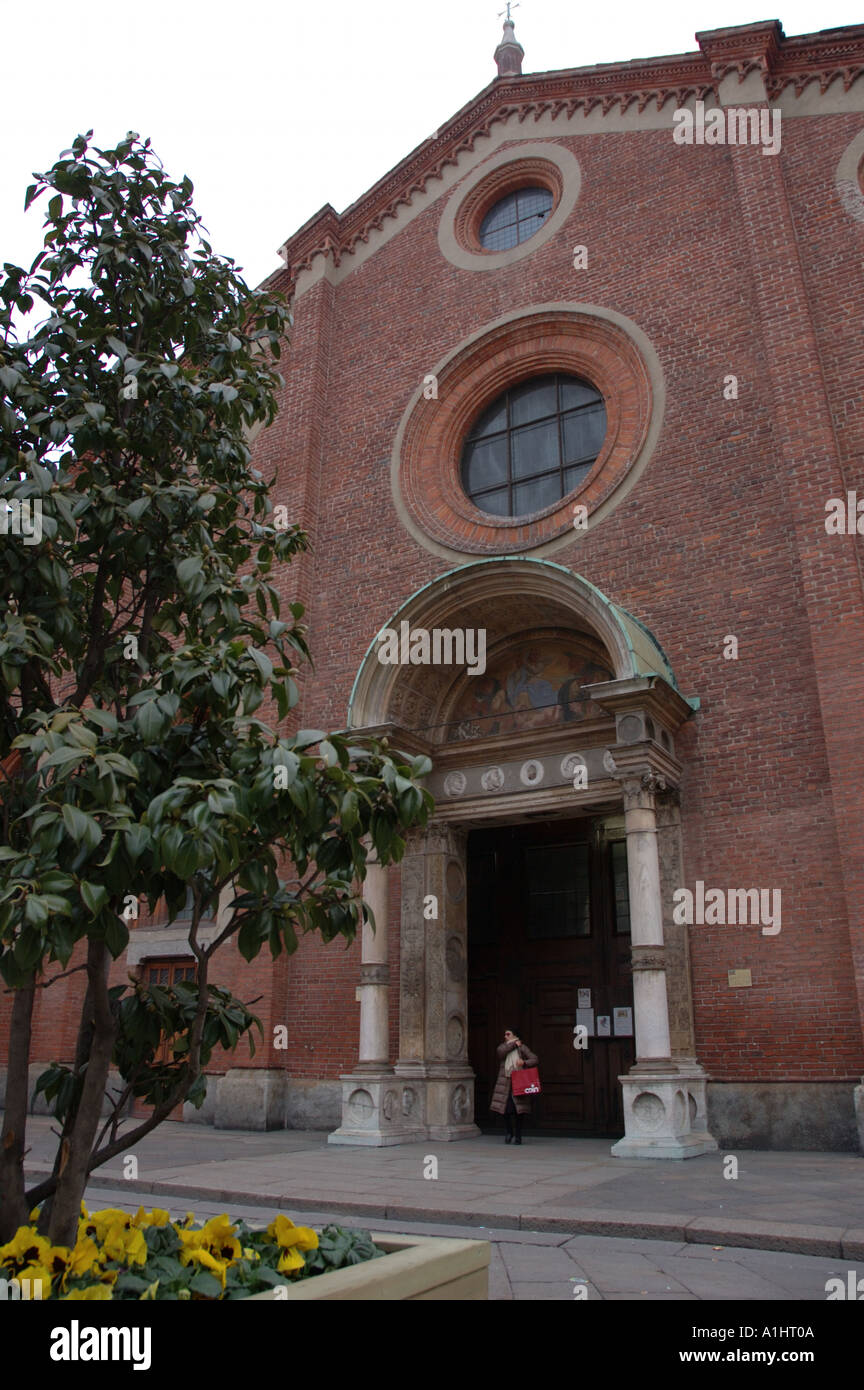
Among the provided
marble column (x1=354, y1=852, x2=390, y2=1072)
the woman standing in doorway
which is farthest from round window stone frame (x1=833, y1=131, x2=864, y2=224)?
the woman standing in doorway

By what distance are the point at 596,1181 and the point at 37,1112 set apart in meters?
12.6

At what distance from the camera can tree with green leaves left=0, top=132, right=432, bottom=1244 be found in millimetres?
2902

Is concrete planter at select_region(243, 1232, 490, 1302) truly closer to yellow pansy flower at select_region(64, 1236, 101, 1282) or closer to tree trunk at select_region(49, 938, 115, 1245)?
yellow pansy flower at select_region(64, 1236, 101, 1282)

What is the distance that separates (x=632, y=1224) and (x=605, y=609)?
6.44 meters

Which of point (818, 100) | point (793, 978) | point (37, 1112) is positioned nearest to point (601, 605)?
point (793, 978)

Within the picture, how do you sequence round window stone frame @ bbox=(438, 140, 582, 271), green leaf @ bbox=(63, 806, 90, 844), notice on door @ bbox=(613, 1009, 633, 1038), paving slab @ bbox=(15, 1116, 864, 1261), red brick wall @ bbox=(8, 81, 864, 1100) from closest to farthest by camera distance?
green leaf @ bbox=(63, 806, 90, 844), paving slab @ bbox=(15, 1116, 864, 1261), red brick wall @ bbox=(8, 81, 864, 1100), notice on door @ bbox=(613, 1009, 633, 1038), round window stone frame @ bbox=(438, 140, 582, 271)

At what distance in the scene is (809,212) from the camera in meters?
12.8

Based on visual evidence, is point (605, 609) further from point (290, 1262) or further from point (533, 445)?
point (290, 1262)

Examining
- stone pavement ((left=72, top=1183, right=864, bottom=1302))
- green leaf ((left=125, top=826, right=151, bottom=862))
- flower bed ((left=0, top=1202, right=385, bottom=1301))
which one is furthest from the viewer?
stone pavement ((left=72, top=1183, right=864, bottom=1302))

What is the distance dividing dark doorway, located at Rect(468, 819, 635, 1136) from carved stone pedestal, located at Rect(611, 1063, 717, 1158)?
2305mm

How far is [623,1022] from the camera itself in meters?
12.3

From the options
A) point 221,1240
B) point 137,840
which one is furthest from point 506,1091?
point 137,840

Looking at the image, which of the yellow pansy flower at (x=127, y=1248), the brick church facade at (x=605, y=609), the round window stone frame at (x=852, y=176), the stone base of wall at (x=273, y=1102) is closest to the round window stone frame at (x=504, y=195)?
the brick church facade at (x=605, y=609)
